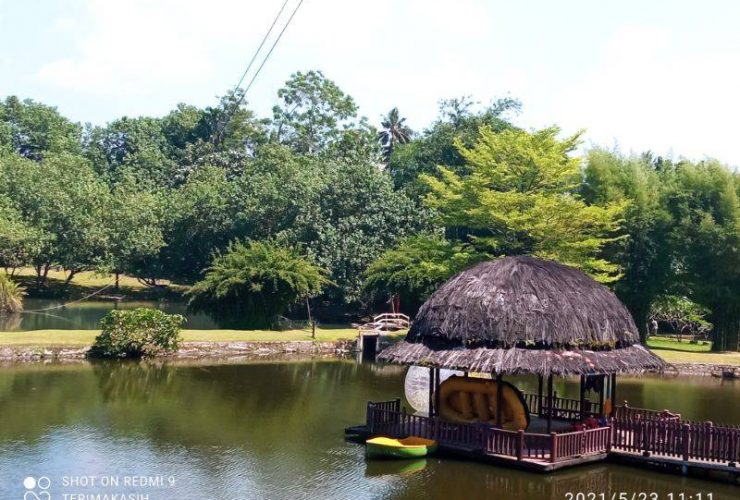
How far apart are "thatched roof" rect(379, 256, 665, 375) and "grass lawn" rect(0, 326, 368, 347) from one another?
828 inches

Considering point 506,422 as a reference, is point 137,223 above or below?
above

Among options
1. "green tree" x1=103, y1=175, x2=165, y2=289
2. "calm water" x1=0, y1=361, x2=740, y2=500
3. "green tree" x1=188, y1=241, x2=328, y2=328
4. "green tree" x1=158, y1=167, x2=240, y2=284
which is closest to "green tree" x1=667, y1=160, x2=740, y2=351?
"calm water" x1=0, y1=361, x2=740, y2=500

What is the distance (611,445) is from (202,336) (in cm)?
2635

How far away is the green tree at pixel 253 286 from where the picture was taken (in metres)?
50.1

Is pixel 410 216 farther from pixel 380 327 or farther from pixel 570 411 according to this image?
pixel 570 411

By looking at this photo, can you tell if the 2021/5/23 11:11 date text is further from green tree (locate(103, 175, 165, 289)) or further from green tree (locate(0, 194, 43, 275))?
green tree (locate(103, 175, 165, 289))

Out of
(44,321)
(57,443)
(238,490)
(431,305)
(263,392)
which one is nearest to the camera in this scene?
(238,490)

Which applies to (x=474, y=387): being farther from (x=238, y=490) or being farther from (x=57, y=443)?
(x=57, y=443)

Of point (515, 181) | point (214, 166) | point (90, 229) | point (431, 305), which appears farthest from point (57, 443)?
point (214, 166)

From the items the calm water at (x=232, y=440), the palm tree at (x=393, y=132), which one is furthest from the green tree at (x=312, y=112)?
the calm water at (x=232, y=440)

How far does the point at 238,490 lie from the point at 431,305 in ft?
28.0

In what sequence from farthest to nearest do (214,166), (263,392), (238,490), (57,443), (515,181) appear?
(214,166) < (515,181) < (263,392) < (57,443) < (238,490)

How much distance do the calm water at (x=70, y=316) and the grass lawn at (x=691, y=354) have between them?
28.4 m

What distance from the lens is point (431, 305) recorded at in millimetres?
25047
